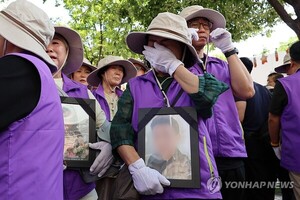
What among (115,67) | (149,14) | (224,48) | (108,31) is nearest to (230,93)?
(224,48)

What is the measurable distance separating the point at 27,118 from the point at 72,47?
52.7 inches

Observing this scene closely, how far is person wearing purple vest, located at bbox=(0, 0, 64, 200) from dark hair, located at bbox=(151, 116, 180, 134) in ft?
2.03

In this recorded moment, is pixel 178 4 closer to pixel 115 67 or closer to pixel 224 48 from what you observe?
pixel 115 67

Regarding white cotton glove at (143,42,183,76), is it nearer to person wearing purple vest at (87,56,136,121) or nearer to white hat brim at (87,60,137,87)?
person wearing purple vest at (87,56,136,121)

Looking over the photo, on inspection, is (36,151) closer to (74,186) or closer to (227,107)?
(74,186)

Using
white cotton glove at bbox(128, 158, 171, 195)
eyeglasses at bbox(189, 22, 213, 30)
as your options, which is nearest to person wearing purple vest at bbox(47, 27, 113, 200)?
white cotton glove at bbox(128, 158, 171, 195)

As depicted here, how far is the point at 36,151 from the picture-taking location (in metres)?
1.35

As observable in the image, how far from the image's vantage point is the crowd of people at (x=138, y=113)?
51.6 inches

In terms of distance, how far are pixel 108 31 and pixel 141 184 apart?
13.1 m

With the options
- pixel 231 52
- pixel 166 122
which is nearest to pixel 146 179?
pixel 166 122

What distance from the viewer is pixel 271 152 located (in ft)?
12.6

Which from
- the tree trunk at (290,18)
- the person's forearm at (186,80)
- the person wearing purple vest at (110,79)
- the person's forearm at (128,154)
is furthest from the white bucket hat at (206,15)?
the tree trunk at (290,18)

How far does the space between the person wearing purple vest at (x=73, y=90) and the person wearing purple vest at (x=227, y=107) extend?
704mm

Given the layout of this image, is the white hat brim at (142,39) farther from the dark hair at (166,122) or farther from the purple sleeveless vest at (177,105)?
the dark hair at (166,122)
